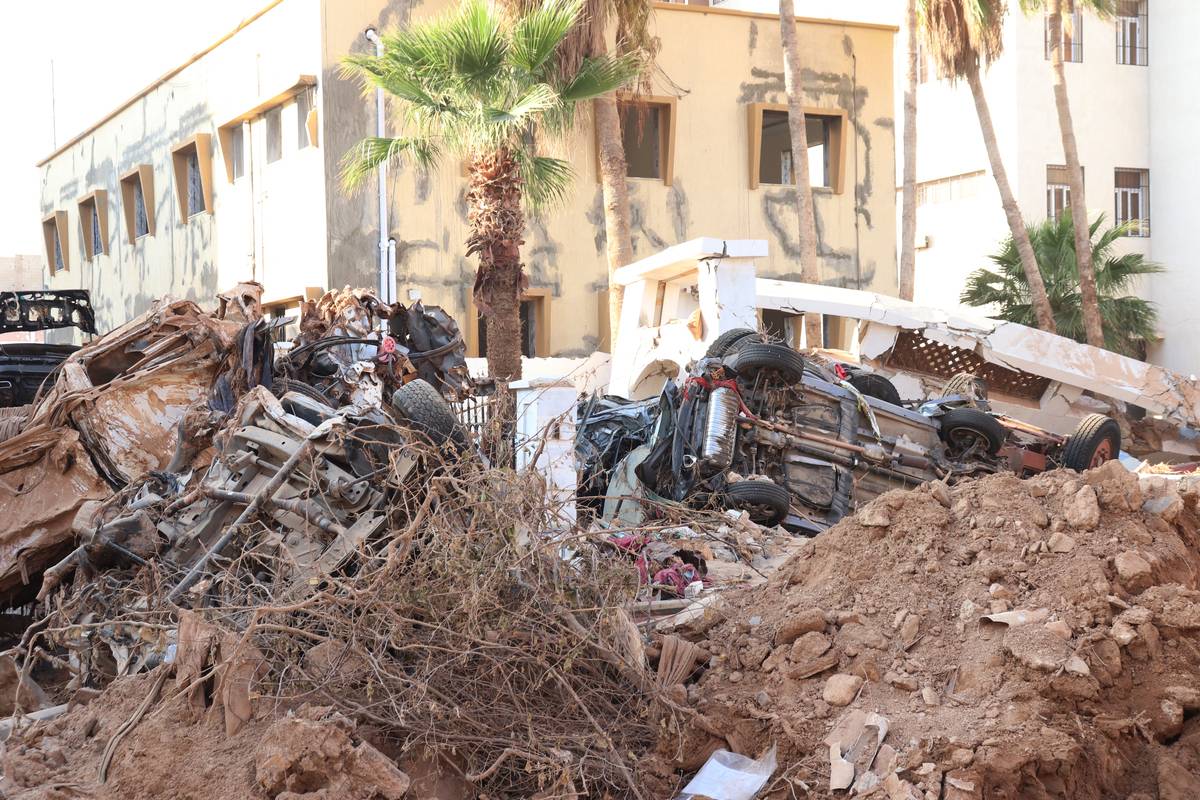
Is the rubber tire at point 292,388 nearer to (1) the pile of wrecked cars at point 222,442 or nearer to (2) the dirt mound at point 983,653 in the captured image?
(1) the pile of wrecked cars at point 222,442

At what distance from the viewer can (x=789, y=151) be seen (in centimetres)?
2541

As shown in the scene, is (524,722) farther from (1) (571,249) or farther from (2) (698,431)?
(1) (571,249)

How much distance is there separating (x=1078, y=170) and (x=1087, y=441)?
13981 millimetres

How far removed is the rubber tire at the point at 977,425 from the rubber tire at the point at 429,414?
17.8 ft

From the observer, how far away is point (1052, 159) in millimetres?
29438

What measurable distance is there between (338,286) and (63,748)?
15576mm

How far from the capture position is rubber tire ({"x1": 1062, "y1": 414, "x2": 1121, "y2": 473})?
39.5 feet

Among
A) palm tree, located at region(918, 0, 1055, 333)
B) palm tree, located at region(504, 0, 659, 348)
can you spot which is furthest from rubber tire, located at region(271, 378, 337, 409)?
palm tree, located at region(918, 0, 1055, 333)

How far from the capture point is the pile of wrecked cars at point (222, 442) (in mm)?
6859

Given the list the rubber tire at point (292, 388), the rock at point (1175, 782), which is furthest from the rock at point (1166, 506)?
the rubber tire at point (292, 388)

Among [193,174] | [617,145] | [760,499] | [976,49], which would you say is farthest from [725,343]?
[193,174]

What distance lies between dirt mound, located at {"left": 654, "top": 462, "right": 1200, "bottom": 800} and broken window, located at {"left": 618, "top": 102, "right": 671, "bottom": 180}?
18.1m

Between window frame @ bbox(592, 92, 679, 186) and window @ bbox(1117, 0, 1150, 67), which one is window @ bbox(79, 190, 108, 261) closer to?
window frame @ bbox(592, 92, 679, 186)

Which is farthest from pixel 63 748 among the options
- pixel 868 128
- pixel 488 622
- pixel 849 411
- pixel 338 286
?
pixel 868 128
